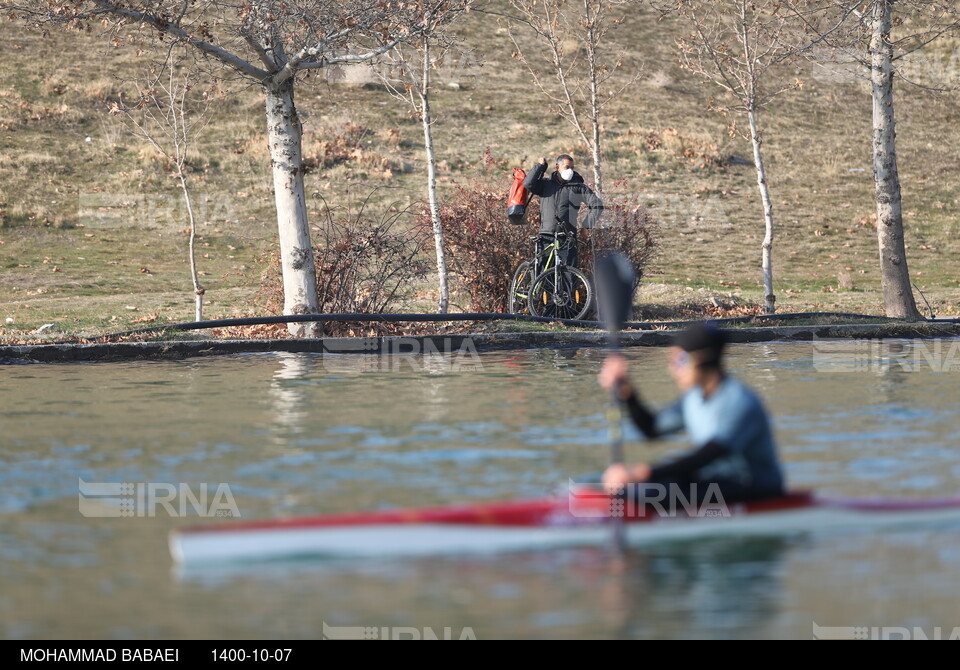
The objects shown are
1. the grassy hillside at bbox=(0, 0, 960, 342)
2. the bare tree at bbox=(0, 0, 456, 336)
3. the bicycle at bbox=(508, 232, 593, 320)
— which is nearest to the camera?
the bare tree at bbox=(0, 0, 456, 336)

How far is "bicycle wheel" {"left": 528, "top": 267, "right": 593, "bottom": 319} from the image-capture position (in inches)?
842

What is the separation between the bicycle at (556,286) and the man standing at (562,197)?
0.13m

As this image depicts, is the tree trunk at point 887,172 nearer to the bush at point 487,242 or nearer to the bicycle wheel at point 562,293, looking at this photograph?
Answer: the bicycle wheel at point 562,293

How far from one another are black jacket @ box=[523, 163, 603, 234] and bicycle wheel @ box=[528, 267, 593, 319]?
2.29ft

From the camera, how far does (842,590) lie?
Result: 7520 mm

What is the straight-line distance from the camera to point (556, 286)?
21422 mm

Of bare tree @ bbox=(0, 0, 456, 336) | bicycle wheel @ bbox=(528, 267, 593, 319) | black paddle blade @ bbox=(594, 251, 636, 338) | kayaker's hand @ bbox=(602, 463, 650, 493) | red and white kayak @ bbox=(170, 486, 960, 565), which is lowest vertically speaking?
red and white kayak @ bbox=(170, 486, 960, 565)

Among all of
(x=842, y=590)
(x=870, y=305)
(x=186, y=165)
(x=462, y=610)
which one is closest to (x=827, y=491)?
(x=842, y=590)

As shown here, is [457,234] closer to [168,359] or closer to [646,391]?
[168,359]

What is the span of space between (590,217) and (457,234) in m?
2.71

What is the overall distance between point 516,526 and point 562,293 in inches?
520

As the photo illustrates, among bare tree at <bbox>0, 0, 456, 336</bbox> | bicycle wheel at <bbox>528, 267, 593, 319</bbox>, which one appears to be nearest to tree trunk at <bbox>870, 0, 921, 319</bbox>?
bicycle wheel at <bbox>528, 267, 593, 319</bbox>

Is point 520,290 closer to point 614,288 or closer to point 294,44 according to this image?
→ point 294,44

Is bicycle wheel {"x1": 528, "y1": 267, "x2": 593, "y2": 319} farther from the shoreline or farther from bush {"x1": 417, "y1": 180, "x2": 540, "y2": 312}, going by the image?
bush {"x1": 417, "y1": 180, "x2": 540, "y2": 312}
